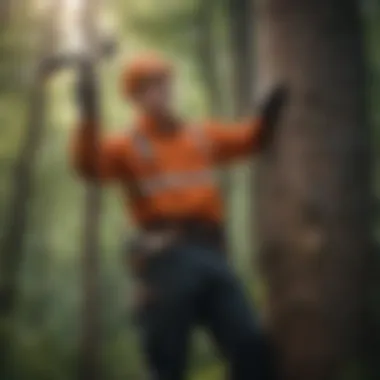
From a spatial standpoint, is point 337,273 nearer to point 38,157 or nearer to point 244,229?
point 244,229

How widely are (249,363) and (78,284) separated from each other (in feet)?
1.12

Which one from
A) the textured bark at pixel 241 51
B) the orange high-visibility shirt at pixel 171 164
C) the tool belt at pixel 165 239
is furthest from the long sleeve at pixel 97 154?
the textured bark at pixel 241 51

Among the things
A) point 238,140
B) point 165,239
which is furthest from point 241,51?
point 165,239

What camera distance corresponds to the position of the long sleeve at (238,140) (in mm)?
1919

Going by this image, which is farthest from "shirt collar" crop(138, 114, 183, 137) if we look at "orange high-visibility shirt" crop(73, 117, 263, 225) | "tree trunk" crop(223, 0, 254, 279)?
"tree trunk" crop(223, 0, 254, 279)

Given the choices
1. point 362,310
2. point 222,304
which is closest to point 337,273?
point 362,310

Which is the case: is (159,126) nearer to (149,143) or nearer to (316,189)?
(149,143)

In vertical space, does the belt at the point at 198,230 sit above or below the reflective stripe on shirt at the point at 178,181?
below

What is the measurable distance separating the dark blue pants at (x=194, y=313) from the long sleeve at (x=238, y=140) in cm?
18

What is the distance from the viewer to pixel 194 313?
1.91m

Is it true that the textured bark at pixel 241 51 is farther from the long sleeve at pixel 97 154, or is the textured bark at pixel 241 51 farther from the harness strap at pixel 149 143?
the long sleeve at pixel 97 154

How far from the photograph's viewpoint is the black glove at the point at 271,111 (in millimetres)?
1923

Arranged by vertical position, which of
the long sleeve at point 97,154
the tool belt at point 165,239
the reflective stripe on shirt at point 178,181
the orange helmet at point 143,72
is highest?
the orange helmet at point 143,72

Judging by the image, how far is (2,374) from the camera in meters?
1.93
